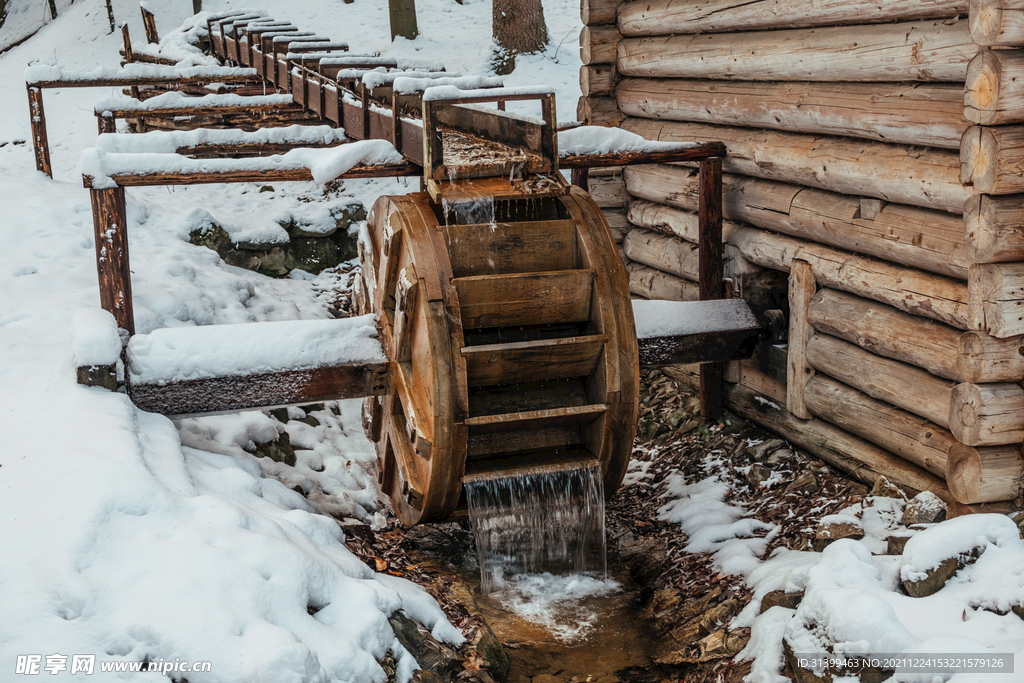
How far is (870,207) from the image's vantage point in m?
4.70

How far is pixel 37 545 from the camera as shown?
10.8ft

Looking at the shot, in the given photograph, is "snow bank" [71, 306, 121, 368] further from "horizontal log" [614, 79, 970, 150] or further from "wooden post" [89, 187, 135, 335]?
"horizontal log" [614, 79, 970, 150]

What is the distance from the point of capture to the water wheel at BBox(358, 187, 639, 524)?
441 cm

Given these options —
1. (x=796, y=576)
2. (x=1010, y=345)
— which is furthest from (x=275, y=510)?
(x=1010, y=345)

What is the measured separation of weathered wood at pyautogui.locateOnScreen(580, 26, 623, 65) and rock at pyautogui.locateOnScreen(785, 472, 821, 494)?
372cm

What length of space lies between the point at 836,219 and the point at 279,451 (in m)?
3.67

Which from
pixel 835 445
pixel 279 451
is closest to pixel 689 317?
pixel 835 445

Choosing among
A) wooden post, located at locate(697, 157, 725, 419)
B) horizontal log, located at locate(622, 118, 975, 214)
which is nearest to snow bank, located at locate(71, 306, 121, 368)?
wooden post, located at locate(697, 157, 725, 419)

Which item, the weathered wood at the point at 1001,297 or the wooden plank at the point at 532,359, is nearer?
the weathered wood at the point at 1001,297

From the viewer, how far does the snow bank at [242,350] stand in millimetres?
4621

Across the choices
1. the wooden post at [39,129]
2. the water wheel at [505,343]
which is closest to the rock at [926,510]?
the water wheel at [505,343]

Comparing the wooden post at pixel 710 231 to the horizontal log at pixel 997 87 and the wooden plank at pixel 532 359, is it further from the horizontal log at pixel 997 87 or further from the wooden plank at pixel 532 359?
Result: the horizontal log at pixel 997 87

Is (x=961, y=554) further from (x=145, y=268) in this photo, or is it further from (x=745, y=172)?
(x=145, y=268)

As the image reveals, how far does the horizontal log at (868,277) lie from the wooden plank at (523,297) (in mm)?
1473
